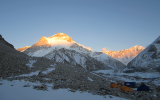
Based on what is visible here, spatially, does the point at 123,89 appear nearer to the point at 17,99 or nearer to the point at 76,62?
the point at 17,99

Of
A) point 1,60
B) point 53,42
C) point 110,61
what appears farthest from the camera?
point 53,42

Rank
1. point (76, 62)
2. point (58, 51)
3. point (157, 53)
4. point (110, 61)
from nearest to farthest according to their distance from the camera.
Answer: point (157, 53) < point (76, 62) < point (58, 51) < point (110, 61)

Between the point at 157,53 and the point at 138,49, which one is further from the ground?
the point at 138,49

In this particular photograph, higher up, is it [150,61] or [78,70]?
[150,61]

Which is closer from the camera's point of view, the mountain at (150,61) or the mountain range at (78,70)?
the mountain range at (78,70)

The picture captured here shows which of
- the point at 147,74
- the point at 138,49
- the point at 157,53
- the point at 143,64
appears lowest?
the point at 147,74

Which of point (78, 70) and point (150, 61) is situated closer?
point (78, 70)

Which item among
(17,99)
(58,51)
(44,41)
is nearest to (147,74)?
(17,99)

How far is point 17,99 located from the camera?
8109 mm

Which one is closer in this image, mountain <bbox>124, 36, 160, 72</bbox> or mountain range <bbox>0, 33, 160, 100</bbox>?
mountain range <bbox>0, 33, 160, 100</bbox>

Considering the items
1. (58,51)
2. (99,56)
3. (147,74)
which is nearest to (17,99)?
(147,74)

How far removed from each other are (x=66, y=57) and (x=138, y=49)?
321 ft

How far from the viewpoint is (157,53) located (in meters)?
40.1

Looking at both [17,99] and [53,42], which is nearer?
[17,99]
